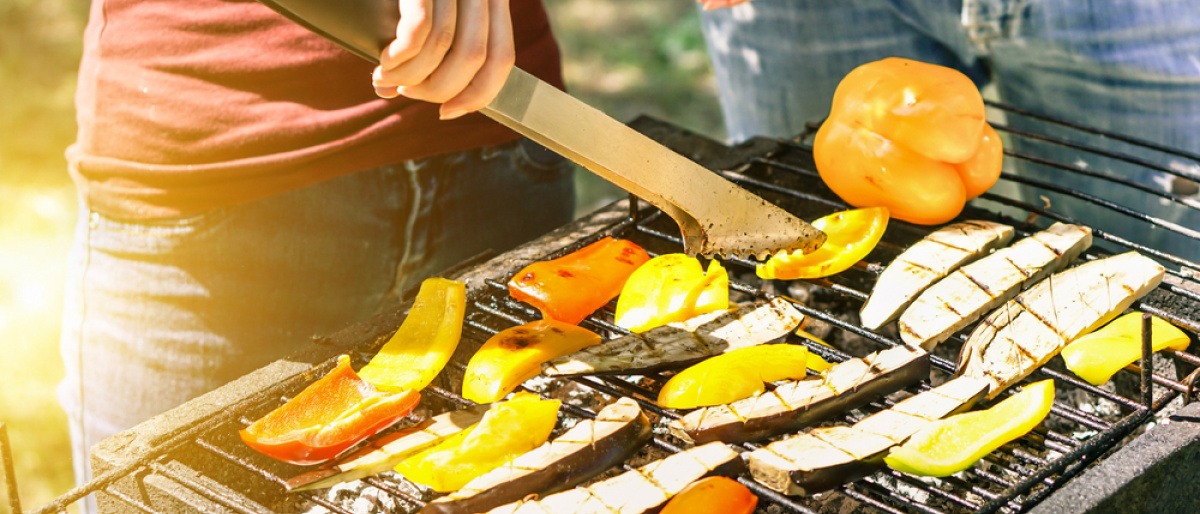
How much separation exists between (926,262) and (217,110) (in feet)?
5.36

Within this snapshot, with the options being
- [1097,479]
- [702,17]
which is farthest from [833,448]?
[702,17]

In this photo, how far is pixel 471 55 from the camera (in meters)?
1.78

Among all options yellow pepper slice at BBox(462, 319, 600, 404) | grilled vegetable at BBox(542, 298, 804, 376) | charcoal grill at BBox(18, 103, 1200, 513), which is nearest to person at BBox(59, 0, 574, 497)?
charcoal grill at BBox(18, 103, 1200, 513)

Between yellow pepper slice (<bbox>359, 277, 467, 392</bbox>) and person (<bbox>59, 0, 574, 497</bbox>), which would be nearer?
yellow pepper slice (<bbox>359, 277, 467, 392</bbox>)

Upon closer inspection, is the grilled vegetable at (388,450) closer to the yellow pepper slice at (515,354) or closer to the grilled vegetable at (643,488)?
the yellow pepper slice at (515,354)

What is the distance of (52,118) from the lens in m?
7.01

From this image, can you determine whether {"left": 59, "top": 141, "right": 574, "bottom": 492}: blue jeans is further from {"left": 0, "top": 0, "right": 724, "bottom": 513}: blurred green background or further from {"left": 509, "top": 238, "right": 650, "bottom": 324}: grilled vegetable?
{"left": 0, "top": 0, "right": 724, "bottom": 513}: blurred green background

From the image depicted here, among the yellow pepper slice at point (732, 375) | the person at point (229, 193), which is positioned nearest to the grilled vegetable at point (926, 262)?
the yellow pepper slice at point (732, 375)

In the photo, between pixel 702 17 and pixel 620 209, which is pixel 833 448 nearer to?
pixel 620 209

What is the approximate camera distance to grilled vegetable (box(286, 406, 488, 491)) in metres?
1.97

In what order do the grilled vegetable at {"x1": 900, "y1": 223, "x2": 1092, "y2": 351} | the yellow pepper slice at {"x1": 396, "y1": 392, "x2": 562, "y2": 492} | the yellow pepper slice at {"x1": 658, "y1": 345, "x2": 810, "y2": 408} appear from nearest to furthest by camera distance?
the yellow pepper slice at {"x1": 396, "y1": 392, "x2": 562, "y2": 492} → the yellow pepper slice at {"x1": 658, "y1": 345, "x2": 810, "y2": 408} → the grilled vegetable at {"x1": 900, "y1": 223, "x2": 1092, "y2": 351}

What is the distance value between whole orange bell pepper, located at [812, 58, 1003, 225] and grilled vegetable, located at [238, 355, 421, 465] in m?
1.23

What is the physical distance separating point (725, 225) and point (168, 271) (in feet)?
4.29

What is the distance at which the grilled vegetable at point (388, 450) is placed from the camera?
1970 millimetres
